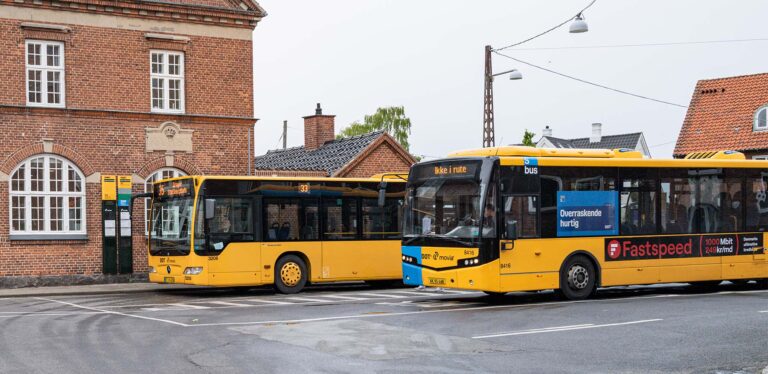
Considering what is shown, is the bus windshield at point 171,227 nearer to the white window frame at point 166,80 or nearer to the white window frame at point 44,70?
the white window frame at point 44,70

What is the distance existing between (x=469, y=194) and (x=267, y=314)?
169 inches

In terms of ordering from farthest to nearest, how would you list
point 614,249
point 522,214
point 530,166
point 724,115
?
point 724,115
point 614,249
point 530,166
point 522,214

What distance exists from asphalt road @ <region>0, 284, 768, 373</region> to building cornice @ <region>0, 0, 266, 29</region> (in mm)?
9201

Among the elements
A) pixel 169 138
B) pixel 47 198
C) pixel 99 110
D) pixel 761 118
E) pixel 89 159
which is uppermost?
pixel 761 118

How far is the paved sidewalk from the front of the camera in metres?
24.7

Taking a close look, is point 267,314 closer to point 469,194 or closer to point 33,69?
point 469,194

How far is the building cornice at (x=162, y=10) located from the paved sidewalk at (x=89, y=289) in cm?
726

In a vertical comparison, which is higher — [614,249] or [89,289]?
[614,249]

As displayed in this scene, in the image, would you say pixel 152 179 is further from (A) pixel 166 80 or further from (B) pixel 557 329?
(B) pixel 557 329

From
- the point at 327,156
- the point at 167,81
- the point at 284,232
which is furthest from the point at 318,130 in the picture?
the point at 284,232

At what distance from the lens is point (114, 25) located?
93.5ft

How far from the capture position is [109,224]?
92.3 feet

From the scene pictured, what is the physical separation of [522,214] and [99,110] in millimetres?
13621

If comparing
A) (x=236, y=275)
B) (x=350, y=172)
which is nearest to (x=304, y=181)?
(x=236, y=275)
